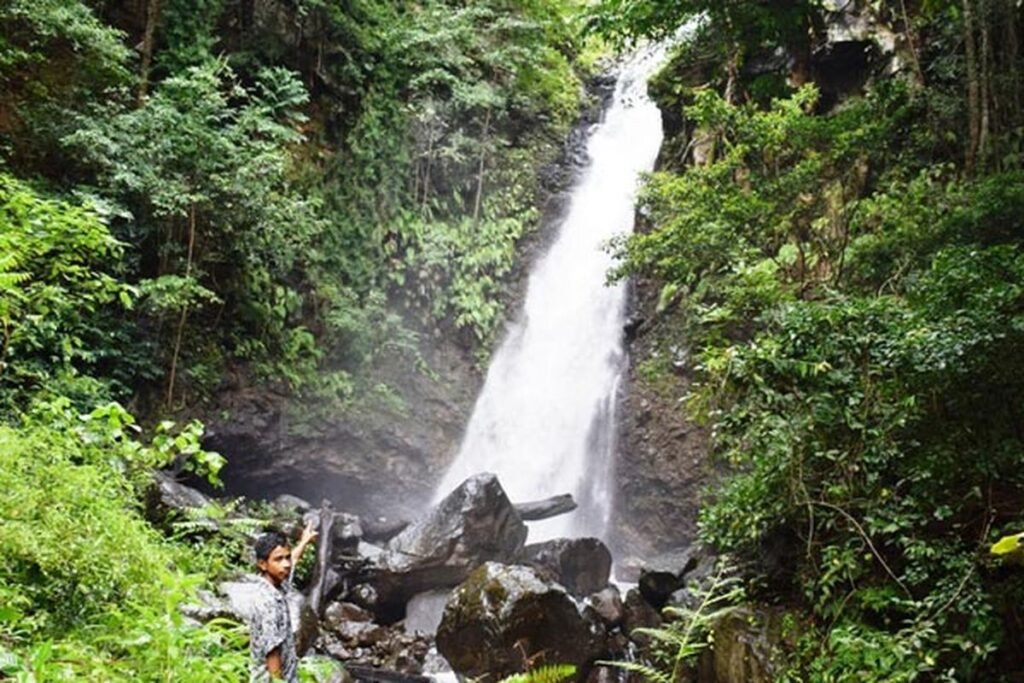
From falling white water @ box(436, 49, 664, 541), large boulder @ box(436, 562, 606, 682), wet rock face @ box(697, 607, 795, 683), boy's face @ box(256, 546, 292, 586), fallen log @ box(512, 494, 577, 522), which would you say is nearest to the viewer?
boy's face @ box(256, 546, 292, 586)

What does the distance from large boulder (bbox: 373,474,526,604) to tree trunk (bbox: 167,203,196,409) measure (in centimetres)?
423

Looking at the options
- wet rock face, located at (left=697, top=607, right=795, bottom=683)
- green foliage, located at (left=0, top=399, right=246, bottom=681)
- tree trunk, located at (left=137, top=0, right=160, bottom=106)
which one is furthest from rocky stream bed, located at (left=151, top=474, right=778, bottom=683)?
tree trunk, located at (left=137, top=0, right=160, bottom=106)

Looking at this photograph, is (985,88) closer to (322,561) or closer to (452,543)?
(452,543)

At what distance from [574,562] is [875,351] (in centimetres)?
687

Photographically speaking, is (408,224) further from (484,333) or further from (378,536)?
(378,536)

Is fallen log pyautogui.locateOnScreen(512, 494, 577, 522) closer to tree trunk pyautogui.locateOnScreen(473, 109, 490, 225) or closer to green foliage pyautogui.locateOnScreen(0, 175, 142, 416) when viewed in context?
green foliage pyautogui.locateOnScreen(0, 175, 142, 416)

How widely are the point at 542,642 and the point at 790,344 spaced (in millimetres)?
4509

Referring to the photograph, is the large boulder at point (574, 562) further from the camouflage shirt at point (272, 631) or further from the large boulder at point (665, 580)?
the camouflage shirt at point (272, 631)

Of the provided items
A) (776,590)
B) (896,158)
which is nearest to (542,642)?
(776,590)

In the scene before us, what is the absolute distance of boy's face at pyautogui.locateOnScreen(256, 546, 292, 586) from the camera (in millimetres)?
4195

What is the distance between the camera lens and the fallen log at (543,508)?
42.0 feet

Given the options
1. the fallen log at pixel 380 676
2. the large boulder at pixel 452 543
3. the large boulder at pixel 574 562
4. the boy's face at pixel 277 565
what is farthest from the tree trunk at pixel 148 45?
the boy's face at pixel 277 565

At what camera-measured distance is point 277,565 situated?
4199 mm

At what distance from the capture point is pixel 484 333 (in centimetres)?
1727
